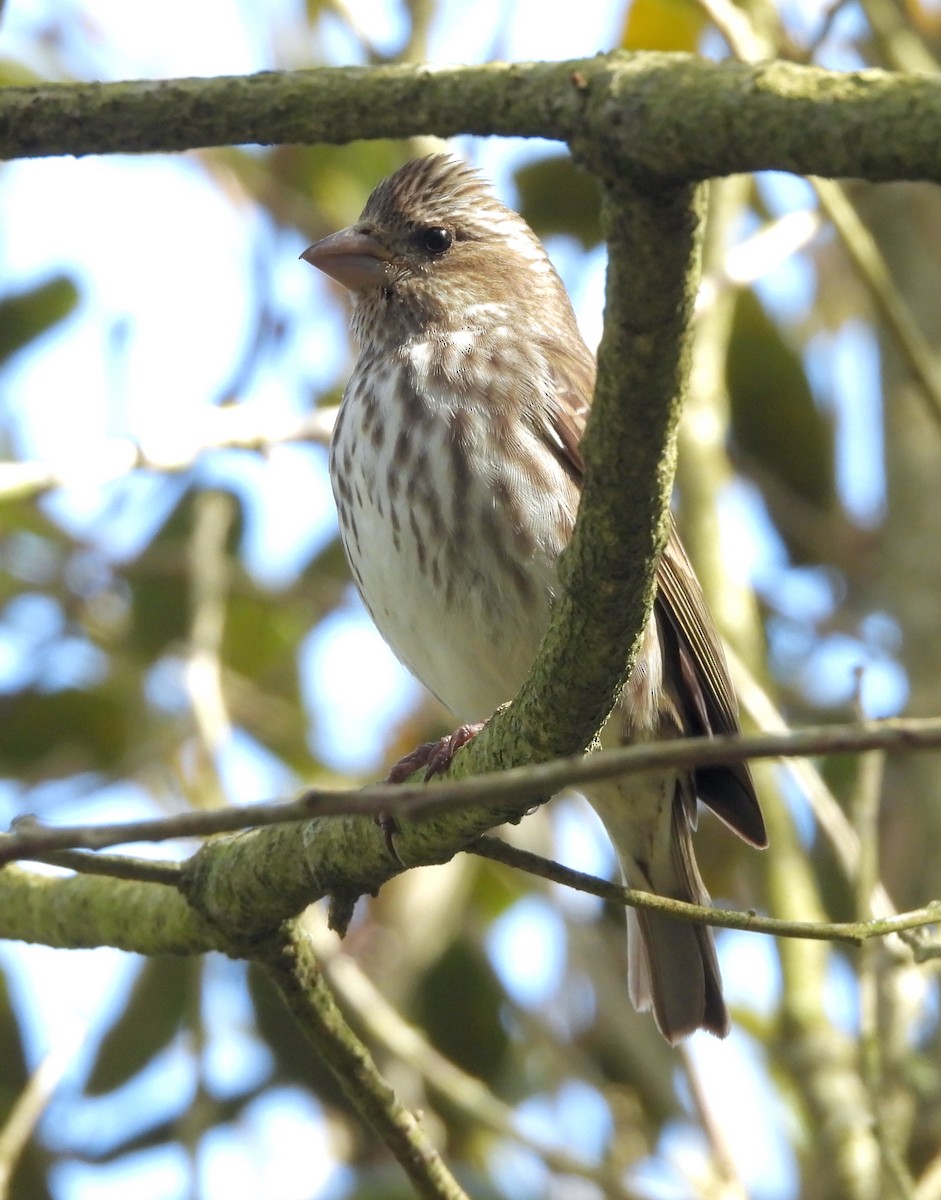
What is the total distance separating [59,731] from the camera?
5.55 metres

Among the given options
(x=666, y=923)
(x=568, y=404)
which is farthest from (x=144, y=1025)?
(x=568, y=404)

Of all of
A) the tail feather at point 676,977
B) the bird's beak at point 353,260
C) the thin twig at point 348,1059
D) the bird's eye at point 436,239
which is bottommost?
the thin twig at point 348,1059

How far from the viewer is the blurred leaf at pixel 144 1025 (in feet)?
16.8

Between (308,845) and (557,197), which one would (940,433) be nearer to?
(557,197)

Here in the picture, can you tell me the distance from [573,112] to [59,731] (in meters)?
4.02

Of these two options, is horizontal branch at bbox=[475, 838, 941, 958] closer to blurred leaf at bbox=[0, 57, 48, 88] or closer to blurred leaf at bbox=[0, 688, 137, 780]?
blurred leaf at bbox=[0, 688, 137, 780]

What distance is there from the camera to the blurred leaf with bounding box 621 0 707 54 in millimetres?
5703

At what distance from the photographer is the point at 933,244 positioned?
622 cm

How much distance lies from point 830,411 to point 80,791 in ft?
9.38

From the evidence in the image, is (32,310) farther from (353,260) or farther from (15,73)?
(353,260)

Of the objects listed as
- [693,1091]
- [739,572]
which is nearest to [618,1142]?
[693,1091]

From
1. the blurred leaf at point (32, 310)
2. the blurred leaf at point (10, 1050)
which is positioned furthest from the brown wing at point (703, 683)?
the blurred leaf at point (32, 310)

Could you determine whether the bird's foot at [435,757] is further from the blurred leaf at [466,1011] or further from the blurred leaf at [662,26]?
the blurred leaf at [662,26]

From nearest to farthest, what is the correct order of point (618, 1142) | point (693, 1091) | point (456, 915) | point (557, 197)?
point (693, 1091) < point (618, 1142) < point (456, 915) < point (557, 197)
